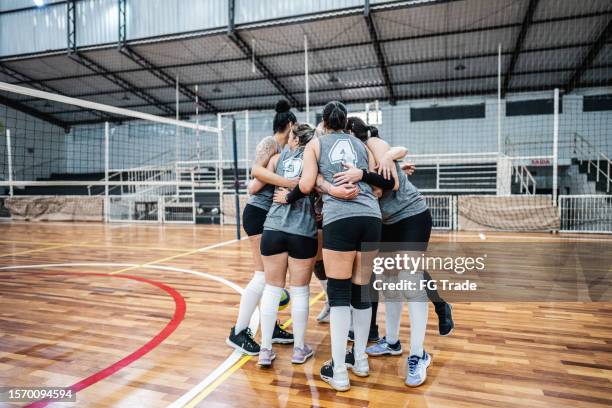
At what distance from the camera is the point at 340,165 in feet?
6.62

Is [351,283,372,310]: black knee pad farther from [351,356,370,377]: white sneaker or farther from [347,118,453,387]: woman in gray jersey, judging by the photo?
[351,356,370,377]: white sneaker

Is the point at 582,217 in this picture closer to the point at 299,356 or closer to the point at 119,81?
the point at 299,356

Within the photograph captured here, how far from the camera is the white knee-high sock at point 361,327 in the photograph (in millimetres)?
2076

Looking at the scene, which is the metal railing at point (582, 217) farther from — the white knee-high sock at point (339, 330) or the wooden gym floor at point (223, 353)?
the white knee-high sock at point (339, 330)

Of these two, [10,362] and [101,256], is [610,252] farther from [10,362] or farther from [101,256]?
[101,256]

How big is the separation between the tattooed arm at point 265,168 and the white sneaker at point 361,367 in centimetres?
108

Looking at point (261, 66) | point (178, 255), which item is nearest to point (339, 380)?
point (178, 255)

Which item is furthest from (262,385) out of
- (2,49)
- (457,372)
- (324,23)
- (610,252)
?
(2,49)

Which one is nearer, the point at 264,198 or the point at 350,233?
the point at 350,233

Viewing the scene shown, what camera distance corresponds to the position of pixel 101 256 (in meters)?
6.29

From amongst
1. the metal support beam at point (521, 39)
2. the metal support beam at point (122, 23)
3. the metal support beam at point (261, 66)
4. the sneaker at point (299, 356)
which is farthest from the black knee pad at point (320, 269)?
the metal support beam at point (122, 23)

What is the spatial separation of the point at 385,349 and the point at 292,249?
965 mm

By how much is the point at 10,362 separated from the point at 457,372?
9.02ft

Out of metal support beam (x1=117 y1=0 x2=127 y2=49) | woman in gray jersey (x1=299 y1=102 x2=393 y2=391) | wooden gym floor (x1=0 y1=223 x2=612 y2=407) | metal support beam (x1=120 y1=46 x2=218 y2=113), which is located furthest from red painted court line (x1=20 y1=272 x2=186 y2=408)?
metal support beam (x1=117 y1=0 x2=127 y2=49)
